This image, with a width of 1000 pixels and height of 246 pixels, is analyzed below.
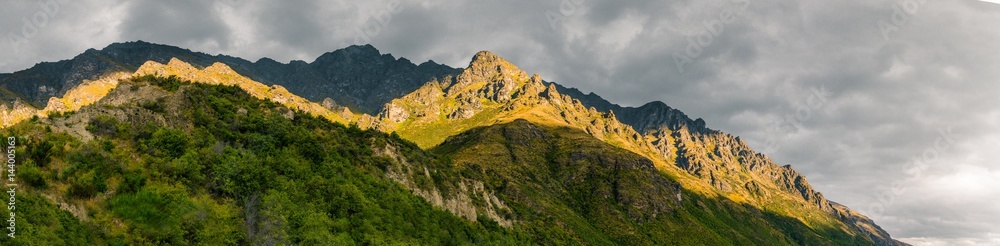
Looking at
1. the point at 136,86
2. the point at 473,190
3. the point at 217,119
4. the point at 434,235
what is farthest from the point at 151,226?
the point at 473,190

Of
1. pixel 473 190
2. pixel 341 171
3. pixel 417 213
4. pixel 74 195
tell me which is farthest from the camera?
pixel 473 190

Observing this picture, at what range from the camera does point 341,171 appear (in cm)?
8769

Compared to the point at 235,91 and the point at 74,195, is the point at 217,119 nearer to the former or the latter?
the point at 235,91

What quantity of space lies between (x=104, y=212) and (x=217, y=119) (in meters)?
35.5
